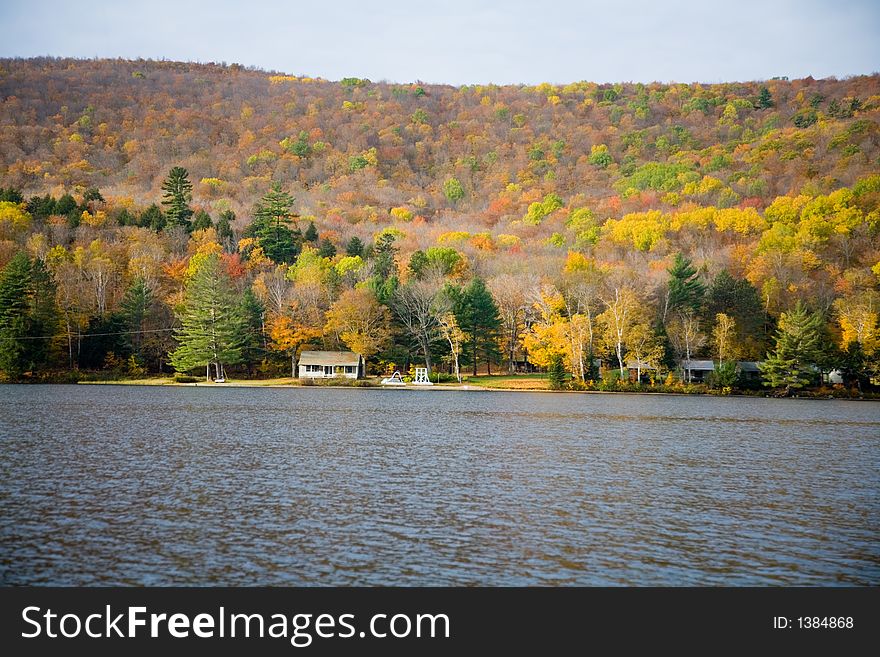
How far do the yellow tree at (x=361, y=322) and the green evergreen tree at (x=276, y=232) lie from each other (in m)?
32.6

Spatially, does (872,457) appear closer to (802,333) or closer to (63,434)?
(63,434)

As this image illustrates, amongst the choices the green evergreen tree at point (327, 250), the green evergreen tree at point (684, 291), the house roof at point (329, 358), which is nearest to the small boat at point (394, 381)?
the house roof at point (329, 358)

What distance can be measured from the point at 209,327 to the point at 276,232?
39931 millimetres

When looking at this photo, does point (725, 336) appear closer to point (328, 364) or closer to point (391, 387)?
point (391, 387)

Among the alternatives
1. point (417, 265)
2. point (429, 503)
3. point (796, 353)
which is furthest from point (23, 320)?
point (796, 353)

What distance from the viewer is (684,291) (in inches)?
3327

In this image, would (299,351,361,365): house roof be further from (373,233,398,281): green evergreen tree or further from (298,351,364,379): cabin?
(373,233,398,281): green evergreen tree

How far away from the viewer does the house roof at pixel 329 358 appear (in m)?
86.6

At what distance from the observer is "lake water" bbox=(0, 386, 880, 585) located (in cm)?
1546

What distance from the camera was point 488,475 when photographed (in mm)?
26000

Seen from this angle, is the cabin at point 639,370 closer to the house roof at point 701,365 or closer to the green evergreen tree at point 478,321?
the house roof at point 701,365

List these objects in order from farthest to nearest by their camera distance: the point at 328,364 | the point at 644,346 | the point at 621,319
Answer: the point at 328,364 → the point at 644,346 → the point at 621,319
